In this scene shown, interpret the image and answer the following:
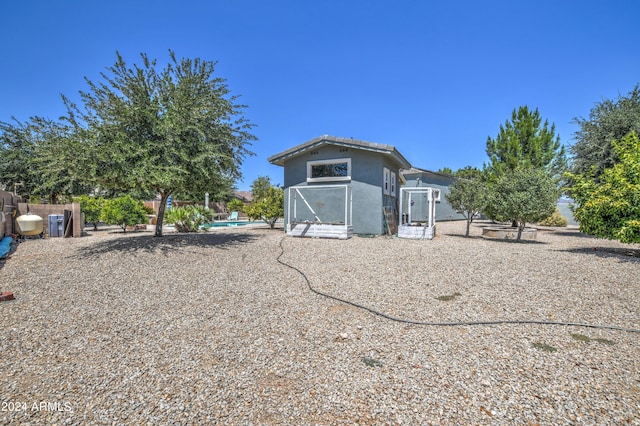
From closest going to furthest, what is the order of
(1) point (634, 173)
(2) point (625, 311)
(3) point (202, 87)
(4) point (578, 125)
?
(2) point (625, 311) < (1) point (634, 173) < (3) point (202, 87) < (4) point (578, 125)

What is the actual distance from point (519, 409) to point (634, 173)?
1047 cm

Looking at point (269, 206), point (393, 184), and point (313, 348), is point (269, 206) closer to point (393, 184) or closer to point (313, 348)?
point (393, 184)

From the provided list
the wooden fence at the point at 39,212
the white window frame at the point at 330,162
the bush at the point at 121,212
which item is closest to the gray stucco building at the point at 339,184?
the white window frame at the point at 330,162

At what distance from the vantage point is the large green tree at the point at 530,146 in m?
20.3

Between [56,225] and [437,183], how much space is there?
96.4ft

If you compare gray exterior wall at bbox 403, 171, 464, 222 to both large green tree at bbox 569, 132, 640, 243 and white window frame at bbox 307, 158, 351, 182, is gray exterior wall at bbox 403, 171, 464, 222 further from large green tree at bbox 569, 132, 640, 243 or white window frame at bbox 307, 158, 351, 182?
large green tree at bbox 569, 132, 640, 243

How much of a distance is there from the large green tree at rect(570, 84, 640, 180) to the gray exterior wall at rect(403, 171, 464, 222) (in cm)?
1080

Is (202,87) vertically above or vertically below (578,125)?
below

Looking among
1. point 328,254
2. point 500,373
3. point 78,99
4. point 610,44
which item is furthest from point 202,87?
point 610,44

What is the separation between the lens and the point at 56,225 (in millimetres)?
12602

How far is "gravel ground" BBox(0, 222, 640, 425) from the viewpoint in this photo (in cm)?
237

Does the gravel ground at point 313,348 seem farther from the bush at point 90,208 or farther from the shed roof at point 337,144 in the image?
the bush at point 90,208

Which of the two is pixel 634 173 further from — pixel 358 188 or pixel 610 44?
pixel 358 188

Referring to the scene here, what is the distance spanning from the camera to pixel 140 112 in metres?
8.94
